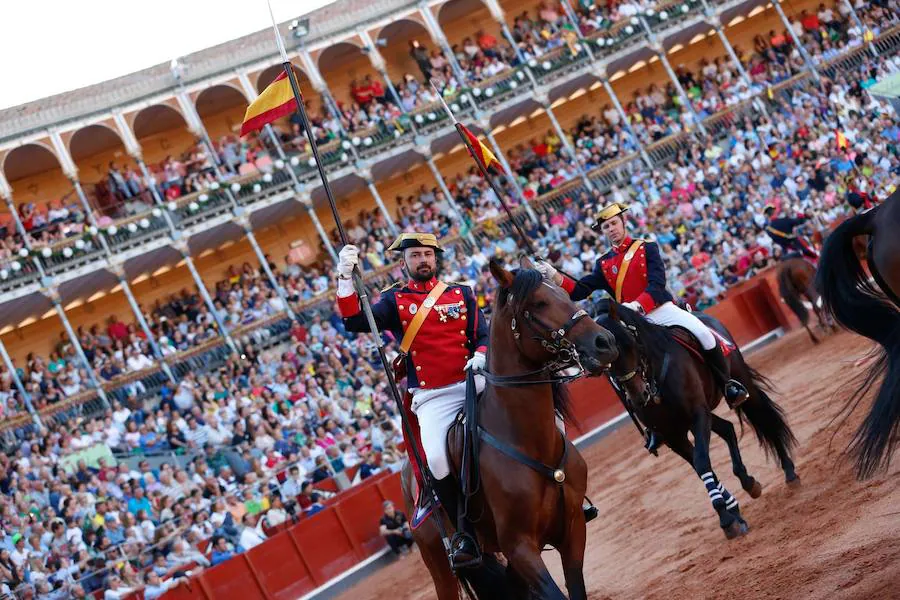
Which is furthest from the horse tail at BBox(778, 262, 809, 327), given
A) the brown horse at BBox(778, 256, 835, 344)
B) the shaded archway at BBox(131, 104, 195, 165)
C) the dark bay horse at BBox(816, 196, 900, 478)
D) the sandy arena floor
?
the shaded archway at BBox(131, 104, 195, 165)

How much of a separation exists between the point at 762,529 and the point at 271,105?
477 centimetres

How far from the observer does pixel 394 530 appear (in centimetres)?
1588

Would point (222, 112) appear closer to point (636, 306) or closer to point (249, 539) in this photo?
point (249, 539)

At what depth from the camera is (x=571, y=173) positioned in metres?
32.4

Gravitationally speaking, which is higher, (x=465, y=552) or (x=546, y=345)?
(x=546, y=345)

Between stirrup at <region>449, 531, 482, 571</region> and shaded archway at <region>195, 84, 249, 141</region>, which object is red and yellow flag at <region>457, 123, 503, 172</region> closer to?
stirrup at <region>449, 531, 482, 571</region>

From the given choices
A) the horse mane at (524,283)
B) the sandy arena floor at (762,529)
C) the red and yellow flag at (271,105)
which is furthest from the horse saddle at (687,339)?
the red and yellow flag at (271,105)

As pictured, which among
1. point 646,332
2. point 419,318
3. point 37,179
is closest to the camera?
point 419,318

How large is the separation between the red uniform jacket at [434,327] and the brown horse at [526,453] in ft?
2.20

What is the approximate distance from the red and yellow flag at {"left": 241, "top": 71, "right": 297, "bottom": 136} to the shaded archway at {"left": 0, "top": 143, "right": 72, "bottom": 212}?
83.0ft

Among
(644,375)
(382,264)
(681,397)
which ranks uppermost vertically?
(382,264)

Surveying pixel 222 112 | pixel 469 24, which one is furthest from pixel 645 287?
pixel 469 24

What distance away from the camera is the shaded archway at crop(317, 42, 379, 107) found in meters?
35.6

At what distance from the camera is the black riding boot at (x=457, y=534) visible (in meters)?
6.00
